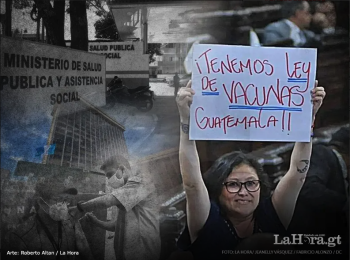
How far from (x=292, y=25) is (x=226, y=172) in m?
1.26

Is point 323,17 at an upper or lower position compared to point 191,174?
upper

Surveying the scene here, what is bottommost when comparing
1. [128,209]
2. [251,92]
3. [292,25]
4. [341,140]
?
[128,209]

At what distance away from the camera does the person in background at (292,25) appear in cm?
363

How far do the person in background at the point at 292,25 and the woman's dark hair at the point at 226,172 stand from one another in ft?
3.05

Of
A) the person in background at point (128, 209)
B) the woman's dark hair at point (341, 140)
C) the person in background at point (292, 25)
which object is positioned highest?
the person in background at point (292, 25)

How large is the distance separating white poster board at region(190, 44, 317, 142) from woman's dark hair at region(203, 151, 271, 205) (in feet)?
0.55

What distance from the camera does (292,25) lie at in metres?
3.65

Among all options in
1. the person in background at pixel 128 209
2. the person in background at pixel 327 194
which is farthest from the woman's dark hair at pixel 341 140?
the person in background at pixel 128 209

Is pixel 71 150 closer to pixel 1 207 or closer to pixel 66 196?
pixel 66 196

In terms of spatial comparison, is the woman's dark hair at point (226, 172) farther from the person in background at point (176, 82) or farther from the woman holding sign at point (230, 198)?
the person in background at point (176, 82)

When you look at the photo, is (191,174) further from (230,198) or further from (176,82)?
(176,82)

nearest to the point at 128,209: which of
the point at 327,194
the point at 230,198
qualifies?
the point at 230,198

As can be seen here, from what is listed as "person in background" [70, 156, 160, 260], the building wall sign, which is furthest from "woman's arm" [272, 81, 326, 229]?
the building wall sign

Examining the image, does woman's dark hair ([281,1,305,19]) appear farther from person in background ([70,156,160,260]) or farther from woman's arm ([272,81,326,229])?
person in background ([70,156,160,260])
